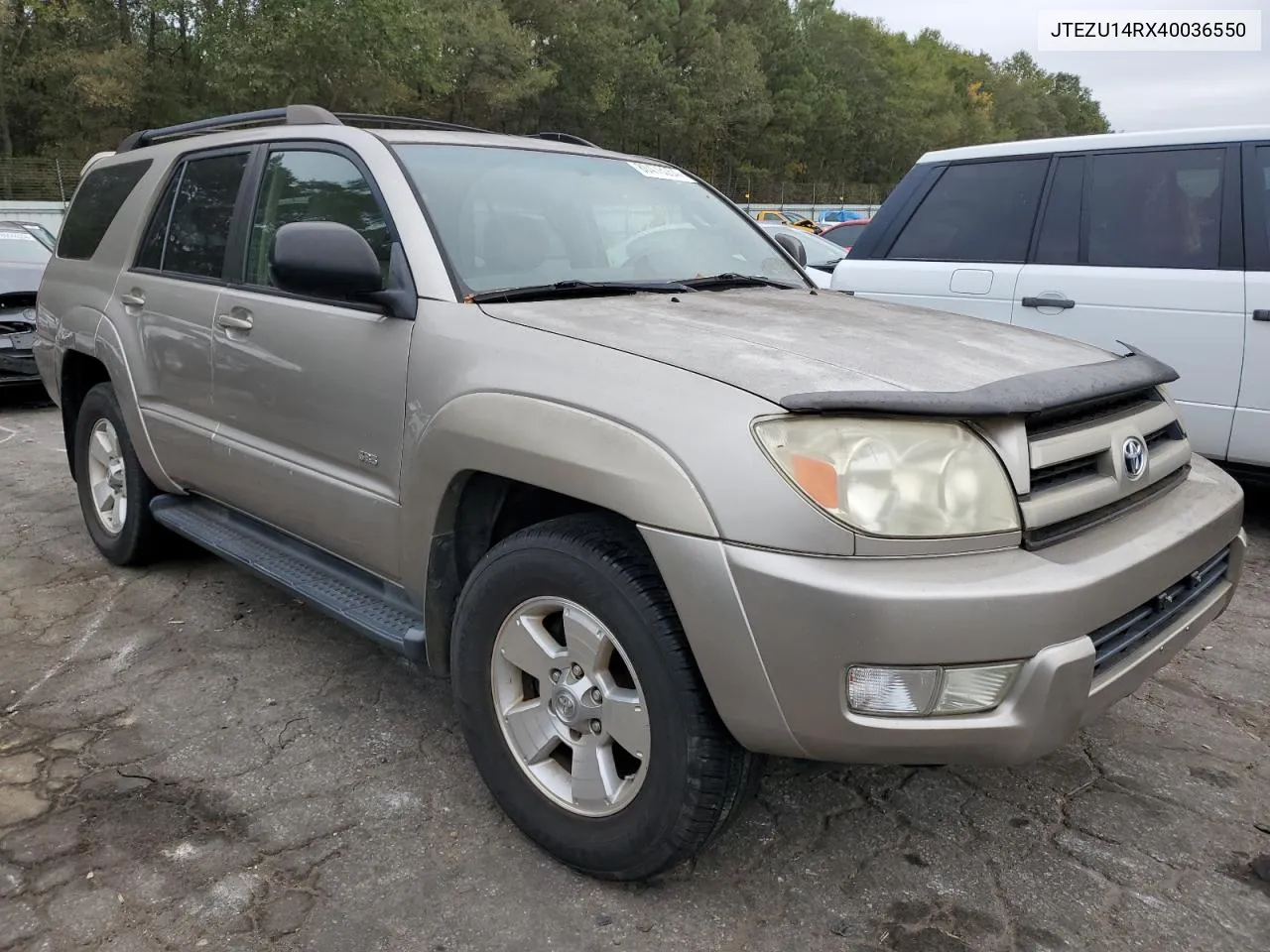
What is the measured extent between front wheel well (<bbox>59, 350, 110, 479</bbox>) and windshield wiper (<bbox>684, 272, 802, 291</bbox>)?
273cm

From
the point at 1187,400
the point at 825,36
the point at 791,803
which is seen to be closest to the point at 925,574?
the point at 791,803

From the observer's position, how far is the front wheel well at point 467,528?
246 centimetres

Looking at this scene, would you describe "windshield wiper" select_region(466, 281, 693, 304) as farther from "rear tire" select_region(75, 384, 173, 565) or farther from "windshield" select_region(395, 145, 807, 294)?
"rear tire" select_region(75, 384, 173, 565)

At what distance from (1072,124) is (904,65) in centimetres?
4839

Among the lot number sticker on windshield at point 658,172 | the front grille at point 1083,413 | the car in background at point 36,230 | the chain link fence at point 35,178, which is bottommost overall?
the front grille at point 1083,413

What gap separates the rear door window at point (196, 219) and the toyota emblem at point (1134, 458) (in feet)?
9.35

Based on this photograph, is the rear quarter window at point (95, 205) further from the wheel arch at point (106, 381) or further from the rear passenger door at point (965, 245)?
the rear passenger door at point (965, 245)

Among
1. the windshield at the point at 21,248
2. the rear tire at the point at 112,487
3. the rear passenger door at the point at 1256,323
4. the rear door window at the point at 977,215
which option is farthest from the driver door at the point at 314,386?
the windshield at the point at 21,248

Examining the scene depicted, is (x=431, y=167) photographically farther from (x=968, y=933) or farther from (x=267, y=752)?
(x=968, y=933)

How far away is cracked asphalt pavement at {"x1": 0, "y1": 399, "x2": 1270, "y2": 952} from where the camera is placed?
2.14m

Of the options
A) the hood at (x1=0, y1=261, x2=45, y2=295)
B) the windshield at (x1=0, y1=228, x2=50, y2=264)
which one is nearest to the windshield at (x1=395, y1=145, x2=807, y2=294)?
the hood at (x1=0, y1=261, x2=45, y2=295)

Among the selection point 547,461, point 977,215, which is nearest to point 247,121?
point 547,461

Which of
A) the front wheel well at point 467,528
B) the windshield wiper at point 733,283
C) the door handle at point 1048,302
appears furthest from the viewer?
the door handle at point 1048,302

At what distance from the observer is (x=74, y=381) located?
446 cm
